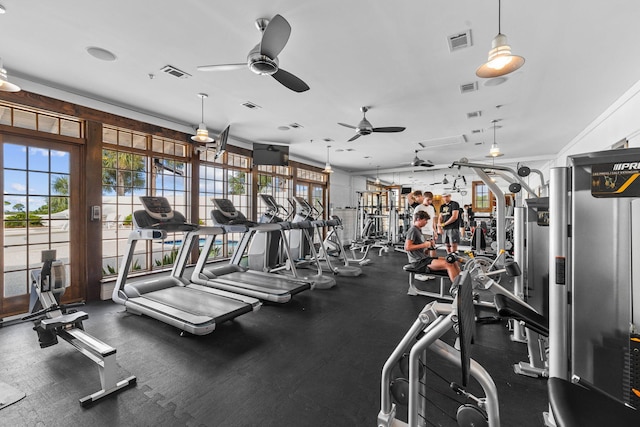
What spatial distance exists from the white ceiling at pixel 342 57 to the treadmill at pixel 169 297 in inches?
71.4

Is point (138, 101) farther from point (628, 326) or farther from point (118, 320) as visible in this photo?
point (628, 326)

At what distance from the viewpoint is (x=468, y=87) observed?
3992 mm

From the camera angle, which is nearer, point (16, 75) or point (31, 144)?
point (16, 75)

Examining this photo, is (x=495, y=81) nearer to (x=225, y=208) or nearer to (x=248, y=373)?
(x=225, y=208)

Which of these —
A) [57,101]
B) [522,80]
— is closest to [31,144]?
[57,101]

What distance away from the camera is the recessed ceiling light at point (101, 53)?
3.01 metres

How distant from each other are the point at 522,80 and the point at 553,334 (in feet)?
12.2

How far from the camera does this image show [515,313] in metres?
1.64

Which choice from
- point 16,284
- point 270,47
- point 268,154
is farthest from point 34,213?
point 268,154

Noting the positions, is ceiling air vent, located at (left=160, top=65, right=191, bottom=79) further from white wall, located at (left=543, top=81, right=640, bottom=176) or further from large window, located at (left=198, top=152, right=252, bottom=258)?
white wall, located at (left=543, top=81, right=640, bottom=176)

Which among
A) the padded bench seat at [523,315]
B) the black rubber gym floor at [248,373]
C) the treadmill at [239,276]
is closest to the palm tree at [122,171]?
the treadmill at [239,276]

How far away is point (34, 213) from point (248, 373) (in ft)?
12.8

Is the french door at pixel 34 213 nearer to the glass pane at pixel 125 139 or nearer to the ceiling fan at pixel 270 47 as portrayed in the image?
the glass pane at pixel 125 139

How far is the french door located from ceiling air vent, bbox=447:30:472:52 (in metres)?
5.31
